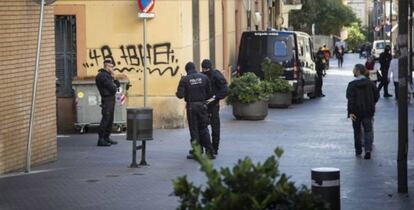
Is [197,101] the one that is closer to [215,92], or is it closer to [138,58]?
[215,92]

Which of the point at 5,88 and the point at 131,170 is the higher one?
the point at 5,88

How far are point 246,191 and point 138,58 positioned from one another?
567 inches

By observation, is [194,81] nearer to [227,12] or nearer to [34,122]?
[34,122]

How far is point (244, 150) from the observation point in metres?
15.4

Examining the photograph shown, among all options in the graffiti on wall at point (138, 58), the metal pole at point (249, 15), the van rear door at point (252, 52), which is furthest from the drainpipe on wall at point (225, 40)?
the graffiti on wall at point (138, 58)

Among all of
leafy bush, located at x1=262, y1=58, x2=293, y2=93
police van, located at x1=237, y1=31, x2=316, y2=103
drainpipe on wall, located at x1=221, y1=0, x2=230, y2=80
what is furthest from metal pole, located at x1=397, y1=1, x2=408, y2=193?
drainpipe on wall, located at x1=221, y1=0, x2=230, y2=80

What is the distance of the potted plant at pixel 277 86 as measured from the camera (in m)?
24.0

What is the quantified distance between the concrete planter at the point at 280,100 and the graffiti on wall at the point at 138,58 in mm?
6613

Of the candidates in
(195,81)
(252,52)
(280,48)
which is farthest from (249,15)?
(195,81)

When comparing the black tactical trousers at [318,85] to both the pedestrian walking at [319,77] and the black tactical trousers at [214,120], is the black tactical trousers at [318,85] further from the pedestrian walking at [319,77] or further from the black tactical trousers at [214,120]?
the black tactical trousers at [214,120]

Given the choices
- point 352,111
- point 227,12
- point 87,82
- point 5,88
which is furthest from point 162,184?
point 227,12

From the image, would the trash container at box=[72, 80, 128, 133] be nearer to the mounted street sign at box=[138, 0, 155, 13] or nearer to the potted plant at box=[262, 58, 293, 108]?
the mounted street sign at box=[138, 0, 155, 13]

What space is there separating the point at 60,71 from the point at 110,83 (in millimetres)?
3736

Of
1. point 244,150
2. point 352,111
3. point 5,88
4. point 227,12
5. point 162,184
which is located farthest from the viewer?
point 227,12
